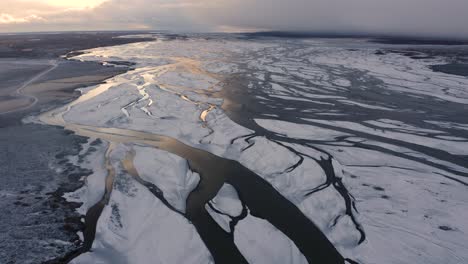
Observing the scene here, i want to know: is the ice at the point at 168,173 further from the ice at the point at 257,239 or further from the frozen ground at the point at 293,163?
the ice at the point at 257,239

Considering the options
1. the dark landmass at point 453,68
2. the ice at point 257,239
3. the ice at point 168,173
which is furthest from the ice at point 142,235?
the dark landmass at point 453,68

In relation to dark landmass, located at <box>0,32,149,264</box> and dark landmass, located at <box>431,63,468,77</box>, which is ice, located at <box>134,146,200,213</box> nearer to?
dark landmass, located at <box>0,32,149,264</box>

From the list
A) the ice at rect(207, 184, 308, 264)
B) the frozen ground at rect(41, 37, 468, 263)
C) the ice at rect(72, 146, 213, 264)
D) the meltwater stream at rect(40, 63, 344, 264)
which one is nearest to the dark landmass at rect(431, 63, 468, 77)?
the frozen ground at rect(41, 37, 468, 263)

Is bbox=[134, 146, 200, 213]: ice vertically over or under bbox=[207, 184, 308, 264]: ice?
over

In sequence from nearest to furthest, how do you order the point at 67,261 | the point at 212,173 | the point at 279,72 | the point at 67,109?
the point at 67,261, the point at 212,173, the point at 67,109, the point at 279,72

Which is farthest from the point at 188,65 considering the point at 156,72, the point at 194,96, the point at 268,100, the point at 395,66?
the point at 395,66

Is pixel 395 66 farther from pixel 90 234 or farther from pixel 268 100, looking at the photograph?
pixel 90 234

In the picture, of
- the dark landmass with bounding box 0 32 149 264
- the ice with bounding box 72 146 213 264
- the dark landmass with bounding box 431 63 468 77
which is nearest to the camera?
the ice with bounding box 72 146 213 264

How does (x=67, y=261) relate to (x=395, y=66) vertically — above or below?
below
